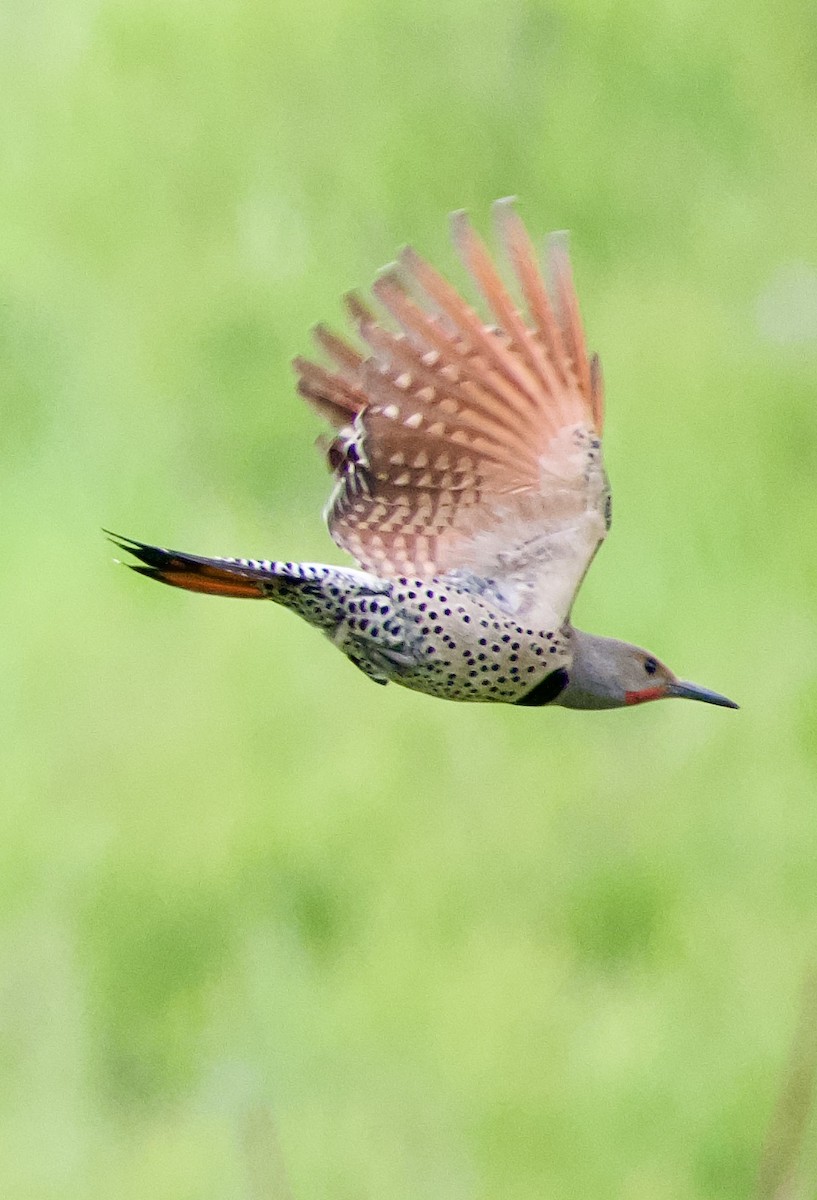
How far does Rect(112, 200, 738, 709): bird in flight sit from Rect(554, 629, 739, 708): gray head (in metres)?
0.05

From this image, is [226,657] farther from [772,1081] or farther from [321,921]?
[772,1081]

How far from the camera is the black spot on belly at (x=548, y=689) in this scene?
163 centimetres

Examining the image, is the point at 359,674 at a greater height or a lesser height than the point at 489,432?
lesser

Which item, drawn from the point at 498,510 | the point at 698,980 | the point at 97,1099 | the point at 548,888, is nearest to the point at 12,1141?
the point at 97,1099

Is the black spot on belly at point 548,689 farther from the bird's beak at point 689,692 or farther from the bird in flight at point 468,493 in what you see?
the bird's beak at point 689,692

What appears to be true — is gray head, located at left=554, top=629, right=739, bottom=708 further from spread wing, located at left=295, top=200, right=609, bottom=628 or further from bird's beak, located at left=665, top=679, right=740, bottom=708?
spread wing, located at left=295, top=200, right=609, bottom=628

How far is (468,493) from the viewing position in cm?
156

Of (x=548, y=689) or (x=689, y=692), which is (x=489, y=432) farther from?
(x=689, y=692)

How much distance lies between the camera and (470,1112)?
2848 mm

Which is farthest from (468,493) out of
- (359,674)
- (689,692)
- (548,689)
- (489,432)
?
(359,674)

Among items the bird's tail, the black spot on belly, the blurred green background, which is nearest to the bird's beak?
the black spot on belly

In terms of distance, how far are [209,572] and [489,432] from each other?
10.8 inches

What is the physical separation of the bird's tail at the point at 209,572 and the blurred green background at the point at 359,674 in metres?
1.47

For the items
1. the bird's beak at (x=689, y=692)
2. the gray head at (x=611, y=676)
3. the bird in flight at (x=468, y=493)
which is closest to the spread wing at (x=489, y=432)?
the bird in flight at (x=468, y=493)
